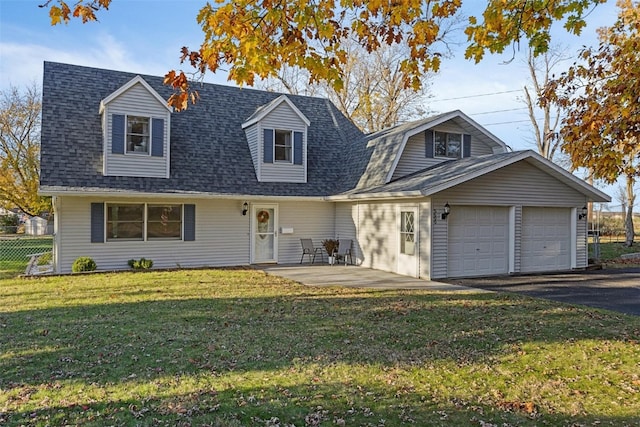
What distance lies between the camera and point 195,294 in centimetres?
952

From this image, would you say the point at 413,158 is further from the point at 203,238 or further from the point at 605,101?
the point at 605,101

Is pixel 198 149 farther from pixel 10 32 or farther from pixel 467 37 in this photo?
pixel 467 37

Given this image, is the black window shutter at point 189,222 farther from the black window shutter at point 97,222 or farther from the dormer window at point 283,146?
the dormer window at point 283,146

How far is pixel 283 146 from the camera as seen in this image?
1577 centimetres

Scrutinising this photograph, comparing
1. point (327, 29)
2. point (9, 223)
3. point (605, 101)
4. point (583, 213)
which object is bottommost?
point (9, 223)

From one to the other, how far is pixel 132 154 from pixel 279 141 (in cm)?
485

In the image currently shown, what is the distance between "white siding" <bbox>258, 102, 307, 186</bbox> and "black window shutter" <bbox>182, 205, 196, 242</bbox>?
8.34 ft

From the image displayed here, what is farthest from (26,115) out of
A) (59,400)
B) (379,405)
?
(379,405)

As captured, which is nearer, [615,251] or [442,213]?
[442,213]


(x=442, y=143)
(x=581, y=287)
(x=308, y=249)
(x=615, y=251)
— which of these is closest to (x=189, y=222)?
(x=308, y=249)

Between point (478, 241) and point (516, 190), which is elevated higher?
point (516, 190)

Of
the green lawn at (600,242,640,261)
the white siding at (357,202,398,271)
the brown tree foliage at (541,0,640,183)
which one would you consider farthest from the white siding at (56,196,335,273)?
the green lawn at (600,242,640,261)

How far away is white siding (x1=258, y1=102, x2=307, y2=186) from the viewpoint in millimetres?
15281

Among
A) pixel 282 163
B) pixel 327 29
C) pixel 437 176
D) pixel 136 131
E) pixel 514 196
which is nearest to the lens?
pixel 327 29
